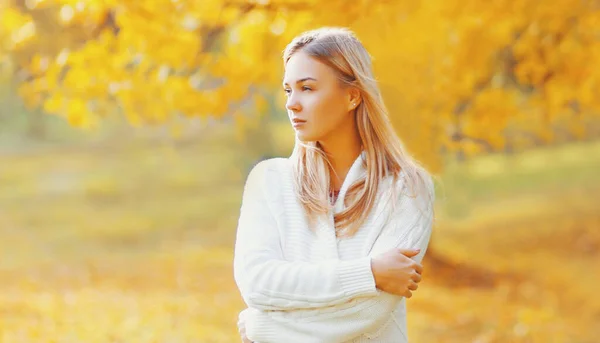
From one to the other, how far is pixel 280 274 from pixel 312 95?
0.33 meters

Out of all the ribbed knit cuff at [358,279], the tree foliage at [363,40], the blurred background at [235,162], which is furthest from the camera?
the blurred background at [235,162]

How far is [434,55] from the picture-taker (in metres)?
4.00

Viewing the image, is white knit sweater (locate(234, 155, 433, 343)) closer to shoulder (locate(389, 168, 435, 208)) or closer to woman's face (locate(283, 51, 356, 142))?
shoulder (locate(389, 168, 435, 208))

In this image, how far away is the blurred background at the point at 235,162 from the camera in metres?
3.66

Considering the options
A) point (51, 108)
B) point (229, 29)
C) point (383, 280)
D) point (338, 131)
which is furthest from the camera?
point (229, 29)

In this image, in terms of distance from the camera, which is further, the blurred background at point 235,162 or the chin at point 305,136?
the blurred background at point 235,162

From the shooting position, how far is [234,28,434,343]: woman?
1336mm

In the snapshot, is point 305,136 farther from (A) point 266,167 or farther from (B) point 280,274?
(B) point 280,274

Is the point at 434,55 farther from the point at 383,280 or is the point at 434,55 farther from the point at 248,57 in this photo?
the point at 383,280

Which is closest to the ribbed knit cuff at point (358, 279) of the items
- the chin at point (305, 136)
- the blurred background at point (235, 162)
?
the chin at point (305, 136)

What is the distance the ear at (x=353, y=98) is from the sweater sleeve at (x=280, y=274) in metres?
0.25

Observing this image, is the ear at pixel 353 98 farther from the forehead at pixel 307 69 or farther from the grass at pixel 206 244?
the grass at pixel 206 244

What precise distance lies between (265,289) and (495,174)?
3.23m

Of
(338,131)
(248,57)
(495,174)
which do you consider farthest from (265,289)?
(495,174)
